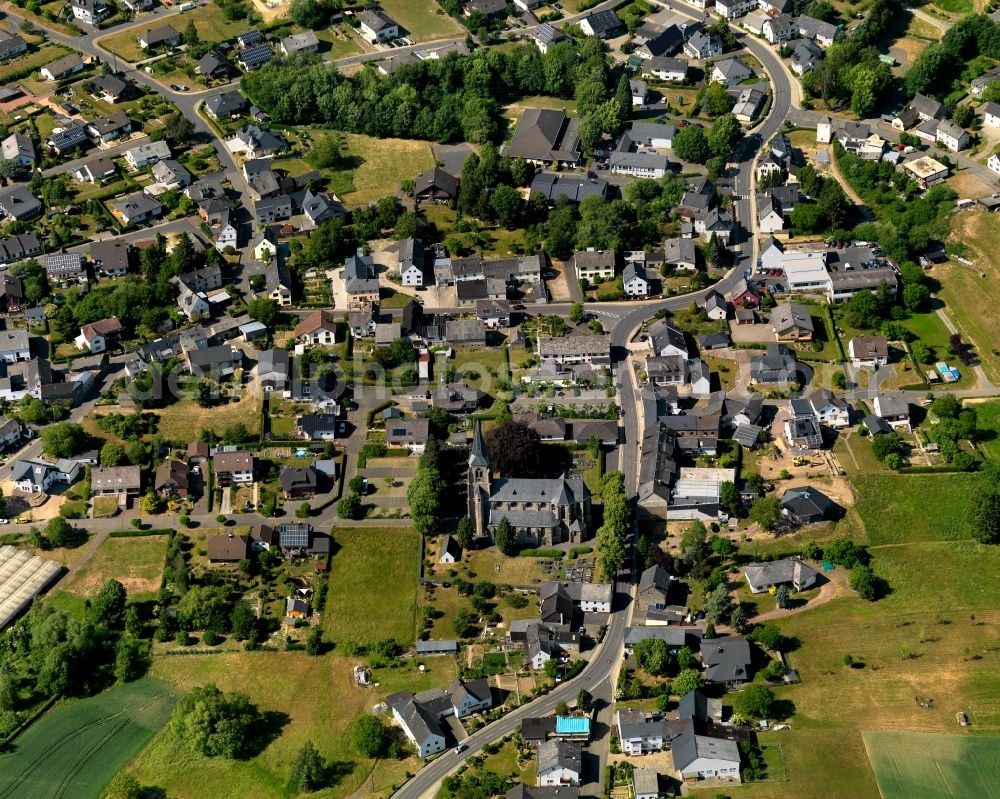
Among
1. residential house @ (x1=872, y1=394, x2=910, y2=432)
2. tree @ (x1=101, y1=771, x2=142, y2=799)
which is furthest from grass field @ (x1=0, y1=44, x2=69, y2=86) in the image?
residential house @ (x1=872, y1=394, x2=910, y2=432)

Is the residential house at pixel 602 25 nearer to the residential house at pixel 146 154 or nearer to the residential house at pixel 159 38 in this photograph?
the residential house at pixel 159 38

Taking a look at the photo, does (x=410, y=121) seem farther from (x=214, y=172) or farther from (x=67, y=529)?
(x=67, y=529)

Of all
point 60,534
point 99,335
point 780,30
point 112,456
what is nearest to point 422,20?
point 780,30

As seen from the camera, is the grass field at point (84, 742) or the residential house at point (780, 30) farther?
the residential house at point (780, 30)

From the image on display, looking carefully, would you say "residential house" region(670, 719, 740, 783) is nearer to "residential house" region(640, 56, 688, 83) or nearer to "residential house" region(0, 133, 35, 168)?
"residential house" region(640, 56, 688, 83)

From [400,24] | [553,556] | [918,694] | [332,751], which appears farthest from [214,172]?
[918,694]

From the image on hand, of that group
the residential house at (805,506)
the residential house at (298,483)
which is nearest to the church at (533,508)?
the residential house at (298,483)
